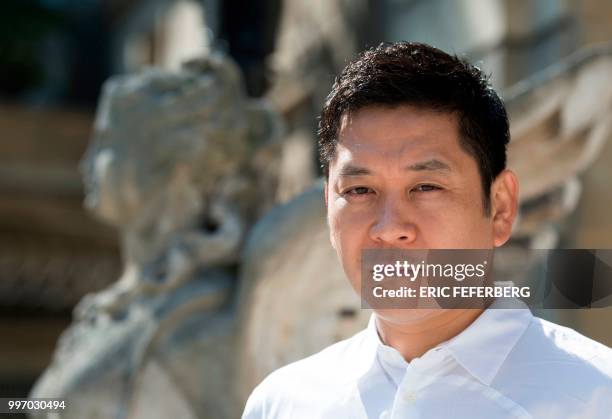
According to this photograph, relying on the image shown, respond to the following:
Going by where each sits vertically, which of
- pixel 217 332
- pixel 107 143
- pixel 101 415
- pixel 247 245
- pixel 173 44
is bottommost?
pixel 101 415

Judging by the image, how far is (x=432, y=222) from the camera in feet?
3.77

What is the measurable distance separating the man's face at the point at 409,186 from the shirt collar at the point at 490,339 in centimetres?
8

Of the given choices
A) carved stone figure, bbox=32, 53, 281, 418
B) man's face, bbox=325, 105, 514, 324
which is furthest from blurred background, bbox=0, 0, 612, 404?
man's face, bbox=325, 105, 514, 324

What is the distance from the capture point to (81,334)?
279 centimetres

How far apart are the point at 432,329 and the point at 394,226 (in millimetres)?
130

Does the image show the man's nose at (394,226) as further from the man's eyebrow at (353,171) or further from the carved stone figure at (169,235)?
the carved stone figure at (169,235)

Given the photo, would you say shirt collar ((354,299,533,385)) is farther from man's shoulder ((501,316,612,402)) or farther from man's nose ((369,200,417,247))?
man's nose ((369,200,417,247))

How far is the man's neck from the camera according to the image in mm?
1182

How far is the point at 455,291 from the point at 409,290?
6 cm

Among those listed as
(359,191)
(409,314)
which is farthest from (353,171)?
(409,314)

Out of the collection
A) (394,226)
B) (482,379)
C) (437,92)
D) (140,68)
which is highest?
(140,68)

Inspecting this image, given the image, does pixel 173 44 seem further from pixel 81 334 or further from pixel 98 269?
pixel 81 334

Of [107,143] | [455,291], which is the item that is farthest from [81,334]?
[455,291]

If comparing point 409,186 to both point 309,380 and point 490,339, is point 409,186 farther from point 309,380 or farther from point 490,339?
point 309,380
